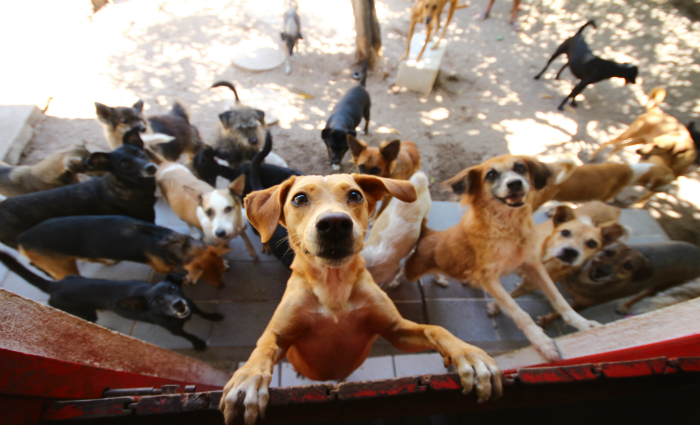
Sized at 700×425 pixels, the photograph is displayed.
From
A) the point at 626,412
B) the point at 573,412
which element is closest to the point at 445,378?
the point at 573,412

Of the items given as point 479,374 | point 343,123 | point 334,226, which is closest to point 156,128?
point 343,123

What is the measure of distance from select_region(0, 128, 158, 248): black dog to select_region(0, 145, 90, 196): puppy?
1.94ft

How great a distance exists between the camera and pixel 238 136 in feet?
17.3

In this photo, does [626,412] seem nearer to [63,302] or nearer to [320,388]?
[320,388]

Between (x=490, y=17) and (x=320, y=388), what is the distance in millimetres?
13281

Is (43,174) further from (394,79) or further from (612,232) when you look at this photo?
(394,79)

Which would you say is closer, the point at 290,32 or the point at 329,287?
the point at 329,287

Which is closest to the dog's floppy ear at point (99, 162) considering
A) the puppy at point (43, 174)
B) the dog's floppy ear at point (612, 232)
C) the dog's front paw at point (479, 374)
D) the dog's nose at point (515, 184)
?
the puppy at point (43, 174)

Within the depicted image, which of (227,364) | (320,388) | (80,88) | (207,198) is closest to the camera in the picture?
(320,388)

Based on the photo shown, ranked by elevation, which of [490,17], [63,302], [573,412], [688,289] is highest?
[490,17]

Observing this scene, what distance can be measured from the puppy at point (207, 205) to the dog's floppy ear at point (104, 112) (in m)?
1.35

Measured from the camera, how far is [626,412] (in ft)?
4.18

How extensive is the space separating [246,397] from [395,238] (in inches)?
99.4

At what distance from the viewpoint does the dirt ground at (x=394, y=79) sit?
638cm
